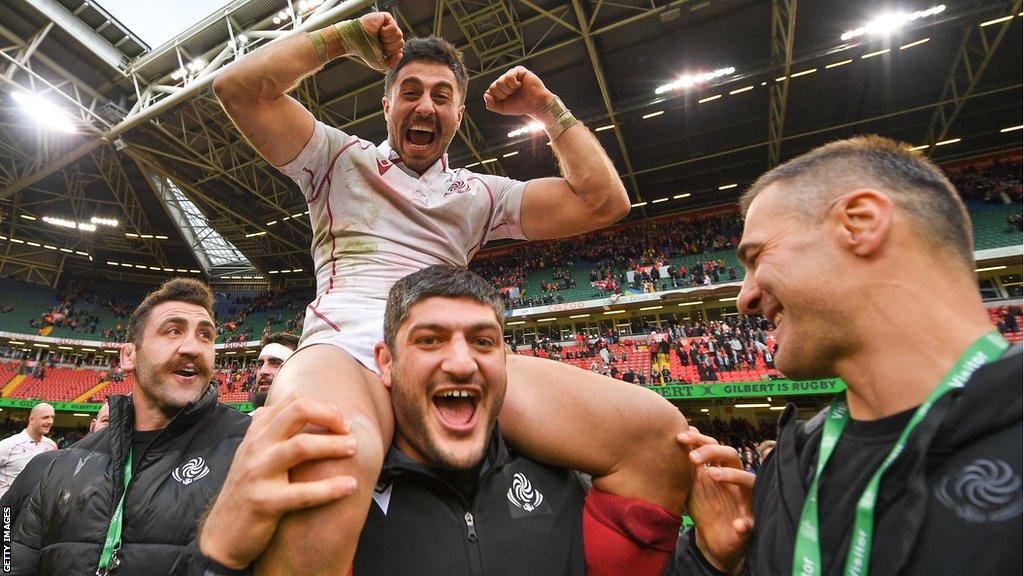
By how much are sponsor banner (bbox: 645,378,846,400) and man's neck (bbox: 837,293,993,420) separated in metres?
12.2

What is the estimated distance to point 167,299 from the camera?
2.98 m

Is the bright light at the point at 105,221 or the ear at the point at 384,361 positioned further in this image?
the bright light at the point at 105,221

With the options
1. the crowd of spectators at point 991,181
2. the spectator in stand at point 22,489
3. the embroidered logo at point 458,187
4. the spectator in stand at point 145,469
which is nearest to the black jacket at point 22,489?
the spectator in stand at point 22,489

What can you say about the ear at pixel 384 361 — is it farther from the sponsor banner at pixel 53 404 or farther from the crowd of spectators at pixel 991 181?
the sponsor banner at pixel 53 404

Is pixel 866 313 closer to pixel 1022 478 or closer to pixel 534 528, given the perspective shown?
pixel 1022 478

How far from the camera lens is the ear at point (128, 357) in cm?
286

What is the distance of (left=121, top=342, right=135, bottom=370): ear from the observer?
286 cm

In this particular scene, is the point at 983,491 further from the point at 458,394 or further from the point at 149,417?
the point at 149,417

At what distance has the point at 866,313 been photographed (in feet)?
3.71

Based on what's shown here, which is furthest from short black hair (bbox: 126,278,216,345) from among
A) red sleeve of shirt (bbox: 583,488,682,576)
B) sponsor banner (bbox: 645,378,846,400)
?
sponsor banner (bbox: 645,378,846,400)

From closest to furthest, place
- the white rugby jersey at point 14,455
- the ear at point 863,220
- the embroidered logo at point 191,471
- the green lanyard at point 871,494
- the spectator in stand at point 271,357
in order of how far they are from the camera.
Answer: the green lanyard at point 871,494, the ear at point 863,220, the embroidered logo at point 191,471, the spectator in stand at point 271,357, the white rugby jersey at point 14,455

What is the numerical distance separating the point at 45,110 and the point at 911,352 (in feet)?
67.1

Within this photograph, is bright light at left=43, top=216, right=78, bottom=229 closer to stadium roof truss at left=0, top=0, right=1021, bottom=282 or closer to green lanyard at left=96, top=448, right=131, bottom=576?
stadium roof truss at left=0, top=0, right=1021, bottom=282

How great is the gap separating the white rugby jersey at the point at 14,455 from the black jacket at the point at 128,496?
547cm
